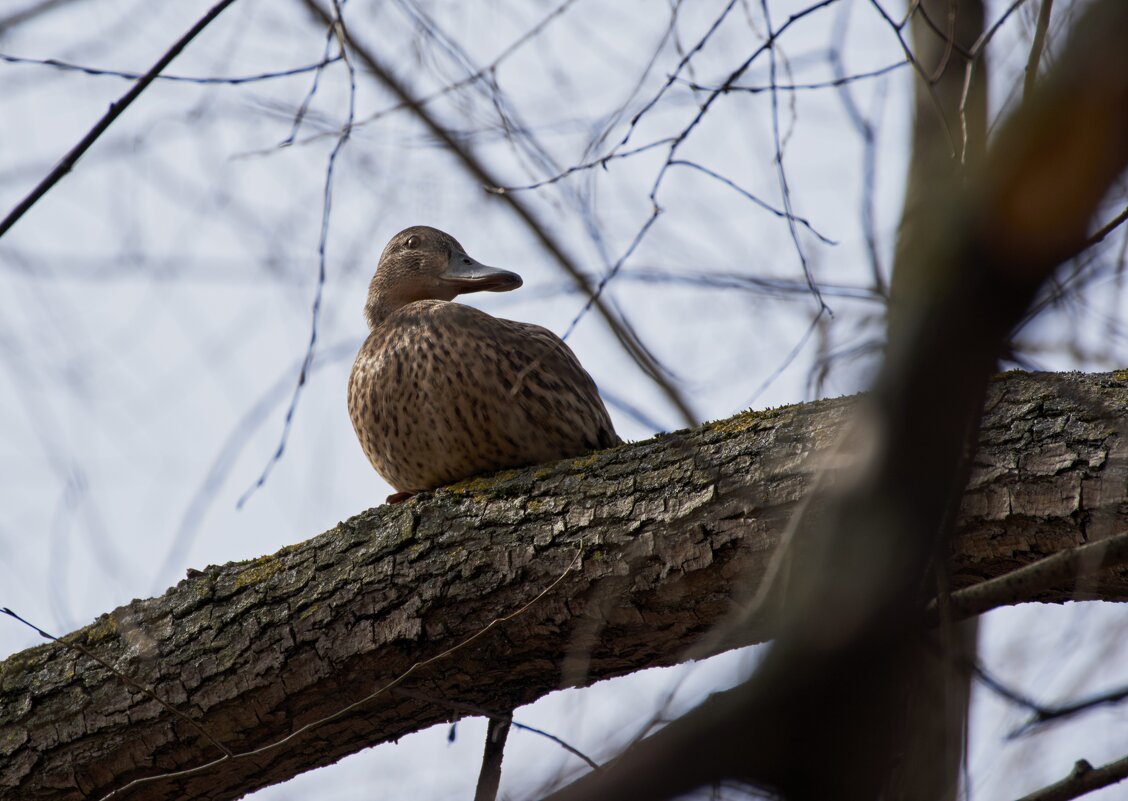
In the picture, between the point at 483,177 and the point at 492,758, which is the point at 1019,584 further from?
the point at 483,177

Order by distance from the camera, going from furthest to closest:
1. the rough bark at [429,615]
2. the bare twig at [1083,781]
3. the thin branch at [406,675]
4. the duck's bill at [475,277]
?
the duck's bill at [475,277] → the rough bark at [429,615] → the thin branch at [406,675] → the bare twig at [1083,781]

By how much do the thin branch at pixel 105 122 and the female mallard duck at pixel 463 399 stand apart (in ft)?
5.57

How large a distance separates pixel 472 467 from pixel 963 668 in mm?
2810

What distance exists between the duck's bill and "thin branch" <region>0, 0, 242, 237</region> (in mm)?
2996

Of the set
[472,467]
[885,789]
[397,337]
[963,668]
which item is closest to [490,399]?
[472,467]

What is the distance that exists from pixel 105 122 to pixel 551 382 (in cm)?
225

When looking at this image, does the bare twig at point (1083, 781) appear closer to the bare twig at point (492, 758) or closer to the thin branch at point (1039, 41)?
the thin branch at point (1039, 41)

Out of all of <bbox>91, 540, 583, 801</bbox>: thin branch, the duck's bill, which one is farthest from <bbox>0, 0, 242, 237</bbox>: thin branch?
the duck's bill

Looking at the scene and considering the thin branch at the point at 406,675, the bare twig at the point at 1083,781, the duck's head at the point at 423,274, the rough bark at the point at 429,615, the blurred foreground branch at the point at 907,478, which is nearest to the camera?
the blurred foreground branch at the point at 907,478

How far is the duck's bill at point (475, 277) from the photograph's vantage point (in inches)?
228

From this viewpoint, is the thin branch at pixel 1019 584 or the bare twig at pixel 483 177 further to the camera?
the bare twig at pixel 483 177

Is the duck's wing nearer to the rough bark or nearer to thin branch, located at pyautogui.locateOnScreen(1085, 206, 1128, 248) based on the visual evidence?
the rough bark

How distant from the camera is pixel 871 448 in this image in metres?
1.38

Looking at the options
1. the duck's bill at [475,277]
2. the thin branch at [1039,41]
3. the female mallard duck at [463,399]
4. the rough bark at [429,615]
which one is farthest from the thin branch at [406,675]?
the duck's bill at [475,277]
